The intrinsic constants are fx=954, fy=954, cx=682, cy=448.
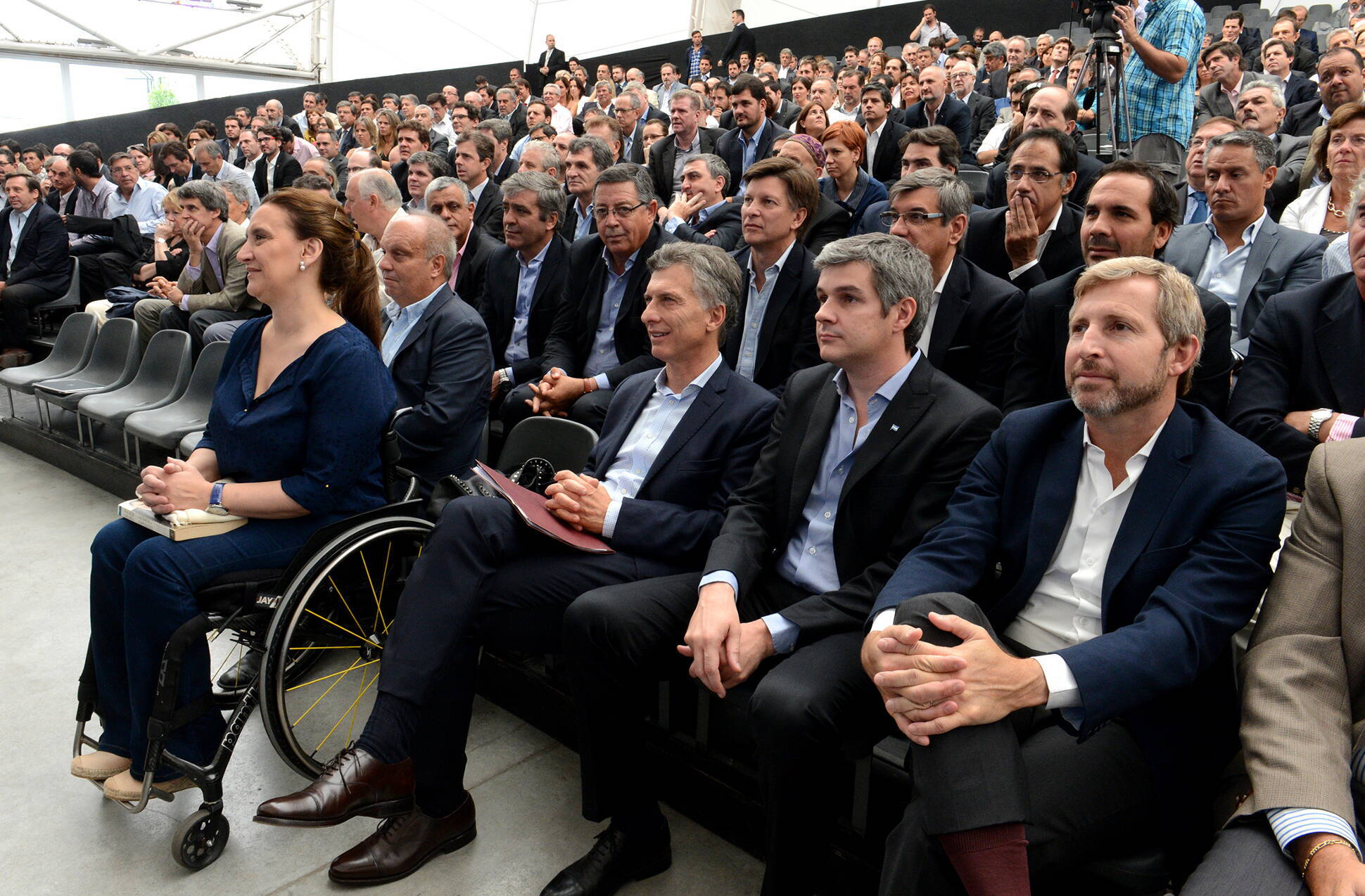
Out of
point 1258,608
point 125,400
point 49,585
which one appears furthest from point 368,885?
point 125,400

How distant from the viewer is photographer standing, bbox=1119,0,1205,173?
4066mm

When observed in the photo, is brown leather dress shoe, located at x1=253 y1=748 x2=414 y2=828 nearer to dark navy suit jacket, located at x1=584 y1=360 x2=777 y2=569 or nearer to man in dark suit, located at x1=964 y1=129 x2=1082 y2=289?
dark navy suit jacket, located at x1=584 y1=360 x2=777 y2=569

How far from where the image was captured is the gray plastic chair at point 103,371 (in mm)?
4469

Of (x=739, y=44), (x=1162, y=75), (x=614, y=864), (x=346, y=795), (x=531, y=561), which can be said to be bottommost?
(x=614, y=864)

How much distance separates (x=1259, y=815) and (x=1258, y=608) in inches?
17.7

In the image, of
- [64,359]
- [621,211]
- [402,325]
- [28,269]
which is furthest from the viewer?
[28,269]

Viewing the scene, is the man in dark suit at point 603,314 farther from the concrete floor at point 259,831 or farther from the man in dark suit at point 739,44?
the man in dark suit at point 739,44

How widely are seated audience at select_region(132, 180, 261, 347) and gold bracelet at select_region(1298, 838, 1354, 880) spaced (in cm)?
465

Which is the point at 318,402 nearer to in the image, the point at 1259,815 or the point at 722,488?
the point at 722,488

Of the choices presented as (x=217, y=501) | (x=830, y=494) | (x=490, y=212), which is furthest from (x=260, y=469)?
(x=490, y=212)

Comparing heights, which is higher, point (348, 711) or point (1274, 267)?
A: point (1274, 267)

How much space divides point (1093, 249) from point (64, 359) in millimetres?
4970

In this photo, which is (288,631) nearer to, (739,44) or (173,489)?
(173,489)

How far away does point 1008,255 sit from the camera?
10.7 ft
